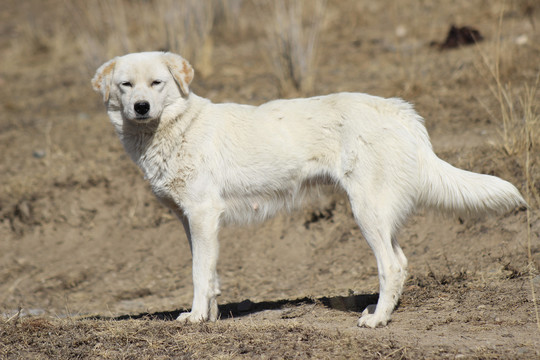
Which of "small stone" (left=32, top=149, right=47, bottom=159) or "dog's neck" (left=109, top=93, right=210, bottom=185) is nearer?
"dog's neck" (left=109, top=93, right=210, bottom=185)

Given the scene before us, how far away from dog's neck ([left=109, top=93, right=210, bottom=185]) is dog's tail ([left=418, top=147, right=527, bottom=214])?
1.74m

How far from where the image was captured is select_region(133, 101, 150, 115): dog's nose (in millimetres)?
4055

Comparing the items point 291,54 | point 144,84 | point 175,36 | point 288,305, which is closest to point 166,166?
point 144,84

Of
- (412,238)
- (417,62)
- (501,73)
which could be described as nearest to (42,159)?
(412,238)

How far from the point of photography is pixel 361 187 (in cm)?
400

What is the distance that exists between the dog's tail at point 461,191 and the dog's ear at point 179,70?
1796 millimetres

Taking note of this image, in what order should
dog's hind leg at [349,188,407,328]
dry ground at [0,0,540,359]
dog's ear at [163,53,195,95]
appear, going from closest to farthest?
dry ground at [0,0,540,359], dog's hind leg at [349,188,407,328], dog's ear at [163,53,195,95]

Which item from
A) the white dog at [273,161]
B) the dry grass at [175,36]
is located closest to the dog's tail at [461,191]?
the white dog at [273,161]

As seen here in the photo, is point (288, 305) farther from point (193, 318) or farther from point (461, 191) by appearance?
point (461, 191)

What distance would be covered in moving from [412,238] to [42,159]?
5.12m

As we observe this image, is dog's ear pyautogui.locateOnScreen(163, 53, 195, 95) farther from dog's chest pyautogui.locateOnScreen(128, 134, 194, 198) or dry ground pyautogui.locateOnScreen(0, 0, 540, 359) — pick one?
dry ground pyautogui.locateOnScreen(0, 0, 540, 359)

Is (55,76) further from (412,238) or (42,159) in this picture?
(412,238)

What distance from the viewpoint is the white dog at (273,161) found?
13.0ft

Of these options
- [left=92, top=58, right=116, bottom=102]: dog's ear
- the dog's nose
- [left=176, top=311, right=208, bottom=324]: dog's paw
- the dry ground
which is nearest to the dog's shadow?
the dry ground
